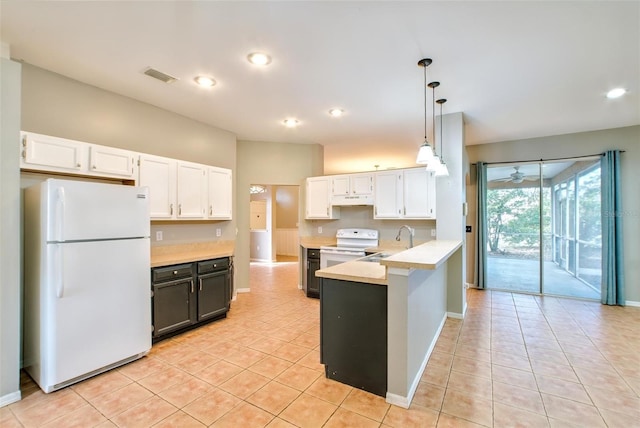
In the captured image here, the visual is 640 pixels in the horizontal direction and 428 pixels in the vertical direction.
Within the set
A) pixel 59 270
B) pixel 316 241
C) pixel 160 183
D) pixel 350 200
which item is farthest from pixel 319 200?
pixel 59 270

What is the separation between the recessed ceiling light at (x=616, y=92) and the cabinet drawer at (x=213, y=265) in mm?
4786

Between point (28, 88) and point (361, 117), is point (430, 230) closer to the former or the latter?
point (361, 117)

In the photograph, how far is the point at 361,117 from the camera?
403 cm

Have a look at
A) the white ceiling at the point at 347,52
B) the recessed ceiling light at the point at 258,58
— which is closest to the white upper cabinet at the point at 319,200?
the white ceiling at the point at 347,52

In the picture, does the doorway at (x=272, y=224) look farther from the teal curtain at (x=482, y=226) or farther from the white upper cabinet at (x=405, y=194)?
the teal curtain at (x=482, y=226)

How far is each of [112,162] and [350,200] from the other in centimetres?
327

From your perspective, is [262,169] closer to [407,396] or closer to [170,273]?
[170,273]

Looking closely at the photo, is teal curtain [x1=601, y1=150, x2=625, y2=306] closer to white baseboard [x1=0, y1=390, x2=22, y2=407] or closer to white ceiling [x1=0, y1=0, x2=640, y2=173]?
white ceiling [x1=0, y1=0, x2=640, y2=173]

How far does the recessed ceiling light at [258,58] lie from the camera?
2441 mm

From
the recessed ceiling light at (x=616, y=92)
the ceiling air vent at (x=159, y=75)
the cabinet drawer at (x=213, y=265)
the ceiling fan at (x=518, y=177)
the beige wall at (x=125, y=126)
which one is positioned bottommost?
the cabinet drawer at (x=213, y=265)

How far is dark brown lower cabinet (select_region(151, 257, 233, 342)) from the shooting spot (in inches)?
119

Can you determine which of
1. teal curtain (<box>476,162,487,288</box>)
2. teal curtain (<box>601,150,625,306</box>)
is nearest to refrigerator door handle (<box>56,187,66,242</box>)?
teal curtain (<box>476,162,487,288</box>)

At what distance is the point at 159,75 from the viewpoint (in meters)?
2.82

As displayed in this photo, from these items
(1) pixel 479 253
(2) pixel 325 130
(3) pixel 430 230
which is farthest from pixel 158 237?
(1) pixel 479 253
